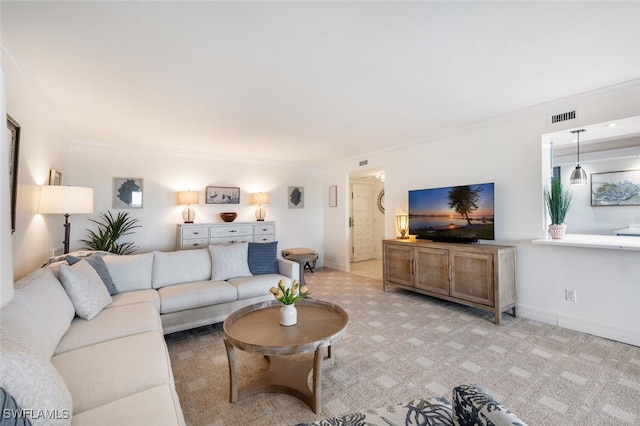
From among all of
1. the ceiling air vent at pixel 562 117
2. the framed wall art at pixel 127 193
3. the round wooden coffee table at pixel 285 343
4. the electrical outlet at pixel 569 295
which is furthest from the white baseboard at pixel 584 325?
the framed wall art at pixel 127 193

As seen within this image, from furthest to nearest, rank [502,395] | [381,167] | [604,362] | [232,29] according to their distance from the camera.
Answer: [381,167] → [604,362] → [502,395] → [232,29]

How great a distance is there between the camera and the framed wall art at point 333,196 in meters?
6.30

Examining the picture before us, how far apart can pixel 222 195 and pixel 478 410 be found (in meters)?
5.22

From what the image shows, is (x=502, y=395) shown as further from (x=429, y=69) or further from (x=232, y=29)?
(x=232, y=29)

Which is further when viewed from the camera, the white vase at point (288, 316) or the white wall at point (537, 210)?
the white wall at point (537, 210)

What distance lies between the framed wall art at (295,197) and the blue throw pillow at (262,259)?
2570 mm

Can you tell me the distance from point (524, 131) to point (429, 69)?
178 cm

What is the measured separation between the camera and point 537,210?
323 centimetres

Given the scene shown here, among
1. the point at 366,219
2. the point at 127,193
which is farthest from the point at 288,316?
the point at 366,219

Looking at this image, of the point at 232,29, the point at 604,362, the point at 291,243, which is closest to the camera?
the point at 232,29

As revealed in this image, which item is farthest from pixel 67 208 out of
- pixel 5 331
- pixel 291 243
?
pixel 291 243

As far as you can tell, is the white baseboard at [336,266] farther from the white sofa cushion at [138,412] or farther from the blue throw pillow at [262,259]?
Answer: the white sofa cushion at [138,412]

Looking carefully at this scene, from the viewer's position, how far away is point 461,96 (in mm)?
2879

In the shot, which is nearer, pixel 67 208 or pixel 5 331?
pixel 5 331
